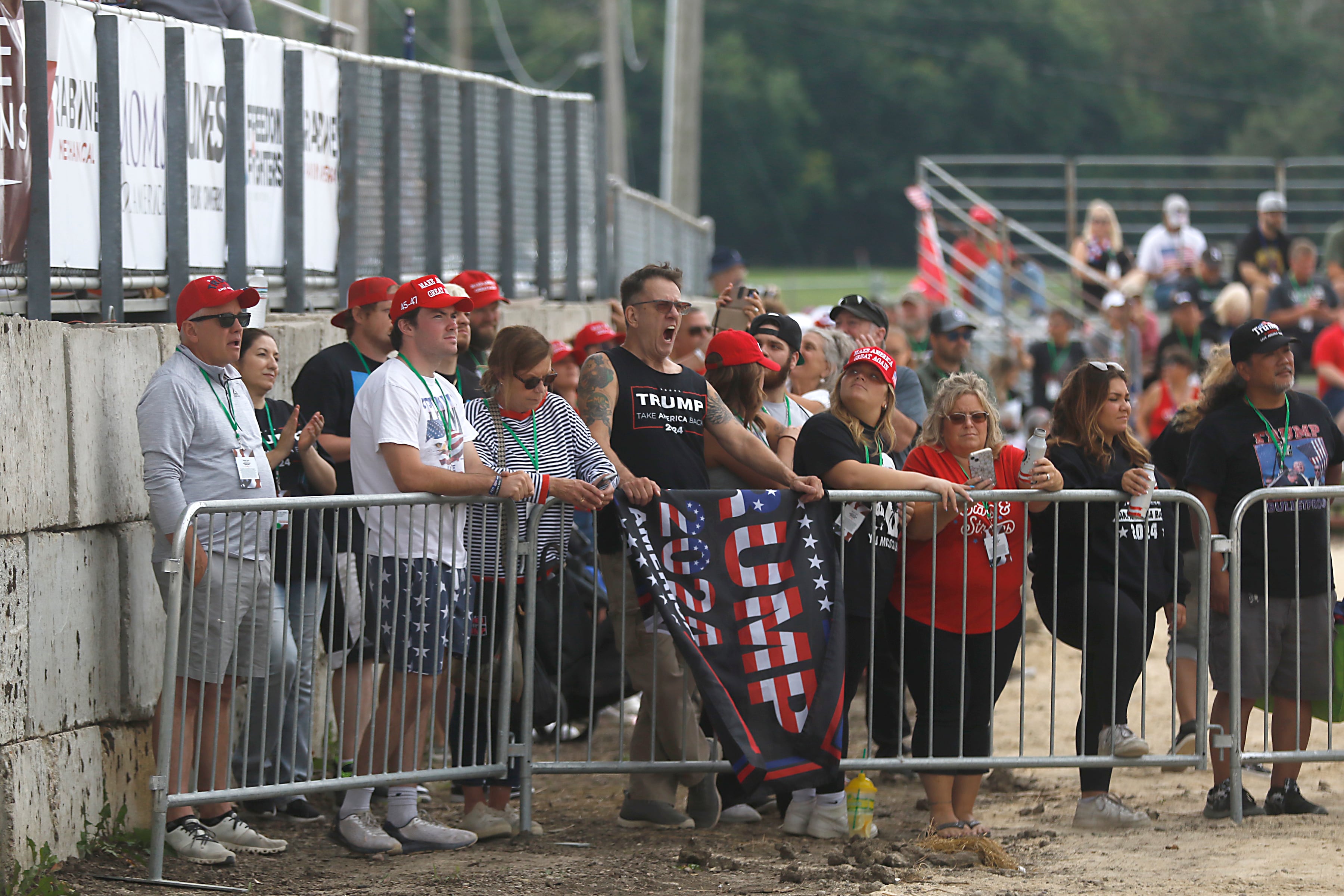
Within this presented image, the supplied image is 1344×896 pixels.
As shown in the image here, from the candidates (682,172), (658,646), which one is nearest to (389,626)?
(658,646)

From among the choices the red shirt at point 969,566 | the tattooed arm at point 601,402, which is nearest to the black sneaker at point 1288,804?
the red shirt at point 969,566

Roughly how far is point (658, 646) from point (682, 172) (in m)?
19.7

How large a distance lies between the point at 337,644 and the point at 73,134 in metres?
2.24

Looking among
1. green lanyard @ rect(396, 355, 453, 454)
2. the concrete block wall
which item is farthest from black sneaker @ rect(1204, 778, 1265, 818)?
the concrete block wall

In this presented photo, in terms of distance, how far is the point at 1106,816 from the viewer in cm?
705

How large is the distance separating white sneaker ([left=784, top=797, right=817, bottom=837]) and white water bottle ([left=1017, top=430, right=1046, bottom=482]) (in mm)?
1585

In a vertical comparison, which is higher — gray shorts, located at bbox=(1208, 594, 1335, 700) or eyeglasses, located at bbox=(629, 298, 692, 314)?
eyeglasses, located at bbox=(629, 298, 692, 314)

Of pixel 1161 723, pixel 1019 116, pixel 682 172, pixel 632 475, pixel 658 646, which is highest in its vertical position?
pixel 1019 116

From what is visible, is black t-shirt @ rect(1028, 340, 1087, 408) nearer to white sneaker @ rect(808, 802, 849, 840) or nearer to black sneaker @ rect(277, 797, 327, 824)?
white sneaker @ rect(808, 802, 849, 840)

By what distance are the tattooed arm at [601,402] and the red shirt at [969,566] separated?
1125mm

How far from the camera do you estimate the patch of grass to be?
5.67m

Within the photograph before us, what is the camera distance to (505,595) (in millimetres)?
6809

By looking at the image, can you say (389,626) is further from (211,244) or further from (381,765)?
(211,244)

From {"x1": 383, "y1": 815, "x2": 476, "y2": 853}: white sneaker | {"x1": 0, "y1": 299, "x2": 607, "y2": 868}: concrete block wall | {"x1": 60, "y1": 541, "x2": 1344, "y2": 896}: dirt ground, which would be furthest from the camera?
{"x1": 383, "y1": 815, "x2": 476, "y2": 853}: white sneaker
